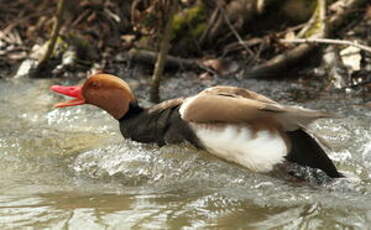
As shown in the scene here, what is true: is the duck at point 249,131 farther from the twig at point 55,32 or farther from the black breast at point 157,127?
the twig at point 55,32

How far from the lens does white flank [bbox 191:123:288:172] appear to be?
133 inches

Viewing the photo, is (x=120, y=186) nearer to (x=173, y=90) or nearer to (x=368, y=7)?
(x=173, y=90)

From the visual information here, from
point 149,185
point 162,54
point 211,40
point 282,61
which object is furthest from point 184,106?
point 211,40

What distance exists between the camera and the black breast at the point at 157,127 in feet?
11.8

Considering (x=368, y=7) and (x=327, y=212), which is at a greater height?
(x=368, y=7)

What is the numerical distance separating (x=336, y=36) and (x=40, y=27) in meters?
3.71

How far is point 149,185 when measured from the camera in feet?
11.4

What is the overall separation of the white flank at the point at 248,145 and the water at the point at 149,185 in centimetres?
11

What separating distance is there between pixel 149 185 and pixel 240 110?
65cm

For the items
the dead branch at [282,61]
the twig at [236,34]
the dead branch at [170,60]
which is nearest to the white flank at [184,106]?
the dead branch at [282,61]

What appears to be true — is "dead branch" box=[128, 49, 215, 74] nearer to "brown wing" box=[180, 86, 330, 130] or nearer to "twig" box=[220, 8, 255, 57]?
"twig" box=[220, 8, 255, 57]

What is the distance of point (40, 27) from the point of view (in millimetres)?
7965

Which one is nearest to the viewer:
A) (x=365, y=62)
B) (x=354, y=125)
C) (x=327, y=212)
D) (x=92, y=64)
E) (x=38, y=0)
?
(x=327, y=212)

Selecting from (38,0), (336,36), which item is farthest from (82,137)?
(38,0)
